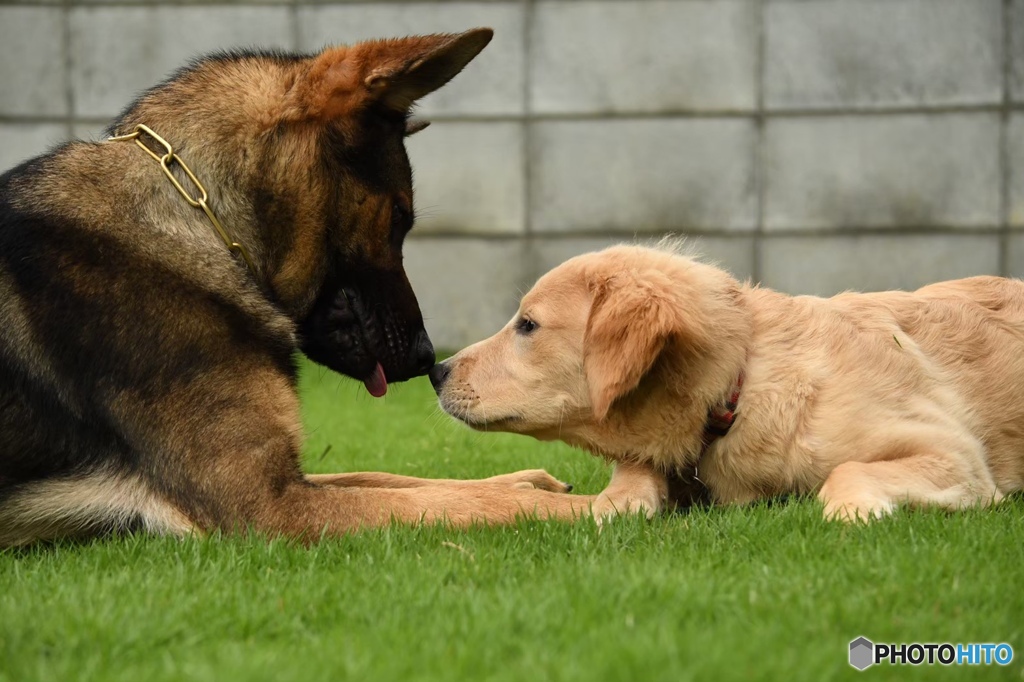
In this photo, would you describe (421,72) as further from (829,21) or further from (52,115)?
(52,115)

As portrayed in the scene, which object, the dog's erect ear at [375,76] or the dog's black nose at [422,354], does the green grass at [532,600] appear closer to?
the dog's black nose at [422,354]

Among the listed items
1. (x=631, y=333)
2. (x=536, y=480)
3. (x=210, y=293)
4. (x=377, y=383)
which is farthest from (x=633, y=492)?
(x=210, y=293)

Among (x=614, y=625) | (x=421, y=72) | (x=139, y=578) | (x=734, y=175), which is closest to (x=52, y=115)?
(x=734, y=175)

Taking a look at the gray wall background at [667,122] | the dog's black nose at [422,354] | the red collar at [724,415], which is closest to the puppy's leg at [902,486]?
the red collar at [724,415]

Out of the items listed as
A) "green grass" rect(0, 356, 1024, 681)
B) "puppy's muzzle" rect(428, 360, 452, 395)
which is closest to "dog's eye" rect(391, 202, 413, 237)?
"puppy's muzzle" rect(428, 360, 452, 395)

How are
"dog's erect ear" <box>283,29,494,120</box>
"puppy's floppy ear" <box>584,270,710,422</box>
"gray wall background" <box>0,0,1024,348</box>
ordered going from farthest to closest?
"gray wall background" <box>0,0,1024,348</box> < "dog's erect ear" <box>283,29,494,120</box> < "puppy's floppy ear" <box>584,270,710,422</box>

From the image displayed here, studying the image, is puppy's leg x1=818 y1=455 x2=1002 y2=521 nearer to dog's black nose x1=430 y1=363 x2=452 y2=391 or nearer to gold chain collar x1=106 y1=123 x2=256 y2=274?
dog's black nose x1=430 y1=363 x2=452 y2=391

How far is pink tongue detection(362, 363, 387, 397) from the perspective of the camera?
4190 millimetres

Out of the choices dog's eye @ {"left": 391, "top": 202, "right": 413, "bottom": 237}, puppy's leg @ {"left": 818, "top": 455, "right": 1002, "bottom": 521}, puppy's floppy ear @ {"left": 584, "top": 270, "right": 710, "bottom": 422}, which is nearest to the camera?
puppy's leg @ {"left": 818, "top": 455, "right": 1002, "bottom": 521}

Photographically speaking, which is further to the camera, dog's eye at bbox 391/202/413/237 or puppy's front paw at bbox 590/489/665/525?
dog's eye at bbox 391/202/413/237

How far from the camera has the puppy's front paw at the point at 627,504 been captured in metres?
3.46

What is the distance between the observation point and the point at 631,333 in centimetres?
346

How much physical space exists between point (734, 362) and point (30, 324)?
226 centimetres

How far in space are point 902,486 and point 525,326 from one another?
1412 millimetres
